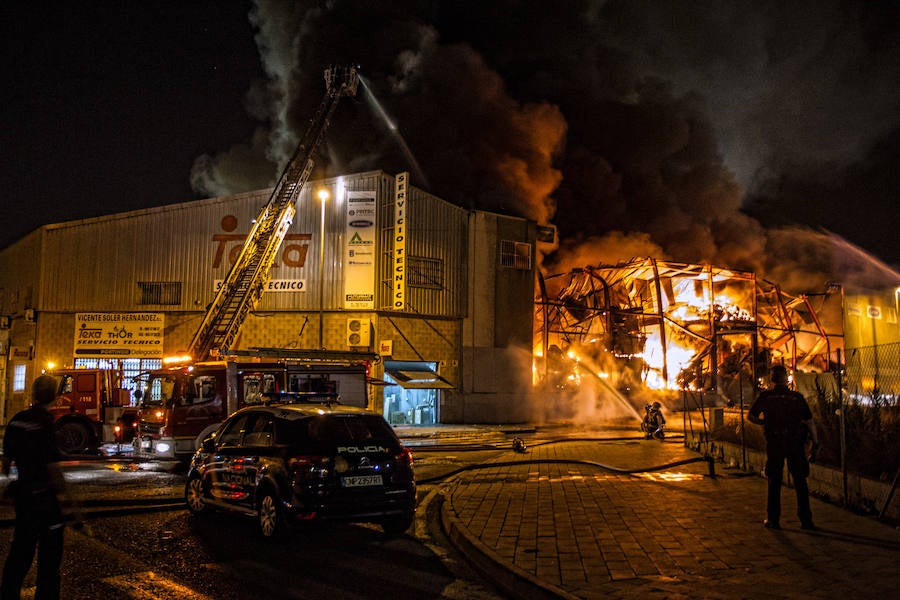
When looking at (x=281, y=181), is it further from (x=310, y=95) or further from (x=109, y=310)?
(x=310, y=95)

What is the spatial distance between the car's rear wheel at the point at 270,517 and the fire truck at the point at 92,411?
11358 mm

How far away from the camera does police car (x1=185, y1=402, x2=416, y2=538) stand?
743 centimetres

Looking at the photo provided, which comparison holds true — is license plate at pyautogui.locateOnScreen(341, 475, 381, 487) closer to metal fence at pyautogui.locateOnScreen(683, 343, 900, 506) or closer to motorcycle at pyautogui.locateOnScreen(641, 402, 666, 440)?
metal fence at pyautogui.locateOnScreen(683, 343, 900, 506)

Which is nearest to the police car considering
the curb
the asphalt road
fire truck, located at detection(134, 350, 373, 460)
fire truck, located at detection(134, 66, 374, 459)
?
the asphalt road

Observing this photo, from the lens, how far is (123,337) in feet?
94.9

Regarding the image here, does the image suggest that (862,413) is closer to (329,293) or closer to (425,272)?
(425,272)

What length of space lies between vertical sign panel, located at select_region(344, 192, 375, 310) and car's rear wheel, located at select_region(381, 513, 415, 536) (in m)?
19.2

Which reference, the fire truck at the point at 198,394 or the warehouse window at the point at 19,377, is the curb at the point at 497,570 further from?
the warehouse window at the point at 19,377

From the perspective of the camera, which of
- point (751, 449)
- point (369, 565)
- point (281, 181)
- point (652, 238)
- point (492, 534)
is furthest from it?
point (652, 238)

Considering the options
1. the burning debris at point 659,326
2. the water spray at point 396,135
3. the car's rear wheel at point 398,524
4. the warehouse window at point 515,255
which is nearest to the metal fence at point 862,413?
the car's rear wheel at point 398,524

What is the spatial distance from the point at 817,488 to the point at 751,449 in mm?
3089

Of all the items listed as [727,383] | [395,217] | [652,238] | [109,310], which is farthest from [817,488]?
[652,238]

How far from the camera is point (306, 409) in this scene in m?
8.38

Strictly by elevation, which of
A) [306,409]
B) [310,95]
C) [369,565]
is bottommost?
[369,565]
